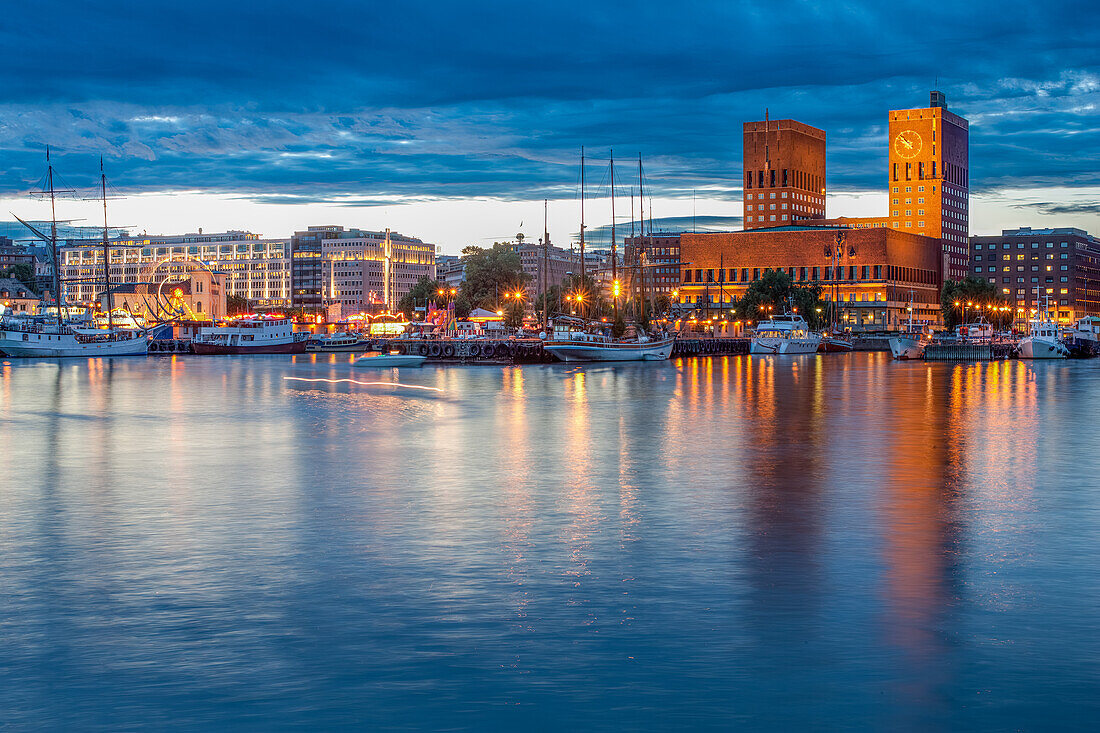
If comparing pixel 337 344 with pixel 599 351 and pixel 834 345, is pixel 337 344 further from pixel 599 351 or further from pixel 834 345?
pixel 834 345

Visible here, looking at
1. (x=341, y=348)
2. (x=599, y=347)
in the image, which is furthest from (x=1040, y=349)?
(x=341, y=348)

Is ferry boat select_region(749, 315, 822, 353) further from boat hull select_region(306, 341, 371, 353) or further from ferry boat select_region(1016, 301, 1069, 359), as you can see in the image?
boat hull select_region(306, 341, 371, 353)

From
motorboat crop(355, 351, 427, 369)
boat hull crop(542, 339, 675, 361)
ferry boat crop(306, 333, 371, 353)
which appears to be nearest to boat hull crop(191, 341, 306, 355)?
ferry boat crop(306, 333, 371, 353)

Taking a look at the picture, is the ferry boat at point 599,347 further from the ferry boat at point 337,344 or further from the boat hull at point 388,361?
the ferry boat at point 337,344

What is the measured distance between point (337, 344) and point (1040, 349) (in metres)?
99.3

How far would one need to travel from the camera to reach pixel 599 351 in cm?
11638

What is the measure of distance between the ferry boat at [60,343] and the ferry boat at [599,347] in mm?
61321

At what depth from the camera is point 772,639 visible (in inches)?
539

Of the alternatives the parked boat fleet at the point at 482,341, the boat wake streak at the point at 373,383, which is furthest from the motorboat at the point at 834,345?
the boat wake streak at the point at 373,383

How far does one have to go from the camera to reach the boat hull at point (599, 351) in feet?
381

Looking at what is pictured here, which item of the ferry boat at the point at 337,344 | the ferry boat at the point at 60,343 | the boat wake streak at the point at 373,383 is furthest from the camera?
the ferry boat at the point at 337,344

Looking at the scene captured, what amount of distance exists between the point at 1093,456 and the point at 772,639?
24081 millimetres

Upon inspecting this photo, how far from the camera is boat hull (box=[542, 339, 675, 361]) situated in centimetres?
11625

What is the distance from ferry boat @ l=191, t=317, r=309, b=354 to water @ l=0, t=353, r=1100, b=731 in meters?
119
